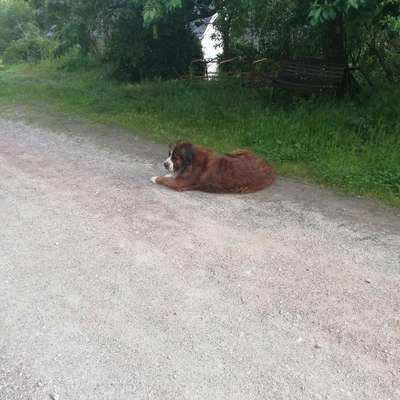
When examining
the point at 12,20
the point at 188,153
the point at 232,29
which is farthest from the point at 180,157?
the point at 12,20

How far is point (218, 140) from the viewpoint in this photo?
367 inches

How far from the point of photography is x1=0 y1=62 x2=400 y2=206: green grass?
734 cm

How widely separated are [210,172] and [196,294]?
2.71 m

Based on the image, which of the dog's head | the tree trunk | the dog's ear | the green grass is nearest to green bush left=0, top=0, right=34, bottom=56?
the green grass

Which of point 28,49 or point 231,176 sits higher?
point 28,49

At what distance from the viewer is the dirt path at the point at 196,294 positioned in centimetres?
325

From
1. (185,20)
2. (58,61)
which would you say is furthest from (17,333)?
(58,61)

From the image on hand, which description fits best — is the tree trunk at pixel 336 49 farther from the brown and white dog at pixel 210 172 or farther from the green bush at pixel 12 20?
the green bush at pixel 12 20

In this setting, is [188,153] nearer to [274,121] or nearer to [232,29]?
[274,121]

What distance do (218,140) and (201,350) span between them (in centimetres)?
626

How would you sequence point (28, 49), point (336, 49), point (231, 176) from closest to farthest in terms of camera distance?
point (231, 176) → point (336, 49) → point (28, 49)

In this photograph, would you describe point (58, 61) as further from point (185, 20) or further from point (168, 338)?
point (168, 338)

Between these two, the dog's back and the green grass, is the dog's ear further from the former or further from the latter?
the green grass

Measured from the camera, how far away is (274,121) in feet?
32.1
